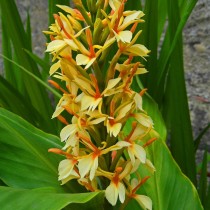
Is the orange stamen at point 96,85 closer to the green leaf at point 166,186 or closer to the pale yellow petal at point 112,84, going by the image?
the pale yellow petal at point 112,84

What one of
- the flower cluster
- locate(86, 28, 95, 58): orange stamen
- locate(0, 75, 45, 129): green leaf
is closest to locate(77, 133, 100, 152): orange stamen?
the flower cluster

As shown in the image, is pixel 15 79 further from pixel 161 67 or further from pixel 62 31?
pixel 62 31

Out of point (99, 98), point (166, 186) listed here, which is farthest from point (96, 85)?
point (166, 186)

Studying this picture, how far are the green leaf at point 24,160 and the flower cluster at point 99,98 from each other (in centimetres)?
8

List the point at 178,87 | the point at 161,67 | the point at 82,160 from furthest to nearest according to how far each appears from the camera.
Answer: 1. the point at 161,67
2. the point at 178,87
3. the point at 82,160

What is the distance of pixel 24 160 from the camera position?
2.67 ft

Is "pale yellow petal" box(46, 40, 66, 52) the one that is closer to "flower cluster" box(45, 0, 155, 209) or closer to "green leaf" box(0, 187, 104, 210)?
"flower cluster" box(45, 0, 155, 209)

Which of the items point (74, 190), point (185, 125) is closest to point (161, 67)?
point (185, 125)

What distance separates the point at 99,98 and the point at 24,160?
0.64 feet

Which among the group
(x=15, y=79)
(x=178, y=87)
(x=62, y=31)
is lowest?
(x=15, y=79)

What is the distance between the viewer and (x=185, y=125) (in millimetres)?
1022

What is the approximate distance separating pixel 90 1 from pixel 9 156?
0.26 m

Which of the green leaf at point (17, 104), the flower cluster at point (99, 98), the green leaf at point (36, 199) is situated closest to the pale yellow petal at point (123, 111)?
the flower cluster at point (99, 98)

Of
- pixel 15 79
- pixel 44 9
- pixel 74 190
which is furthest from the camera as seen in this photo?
pixel 44 9
